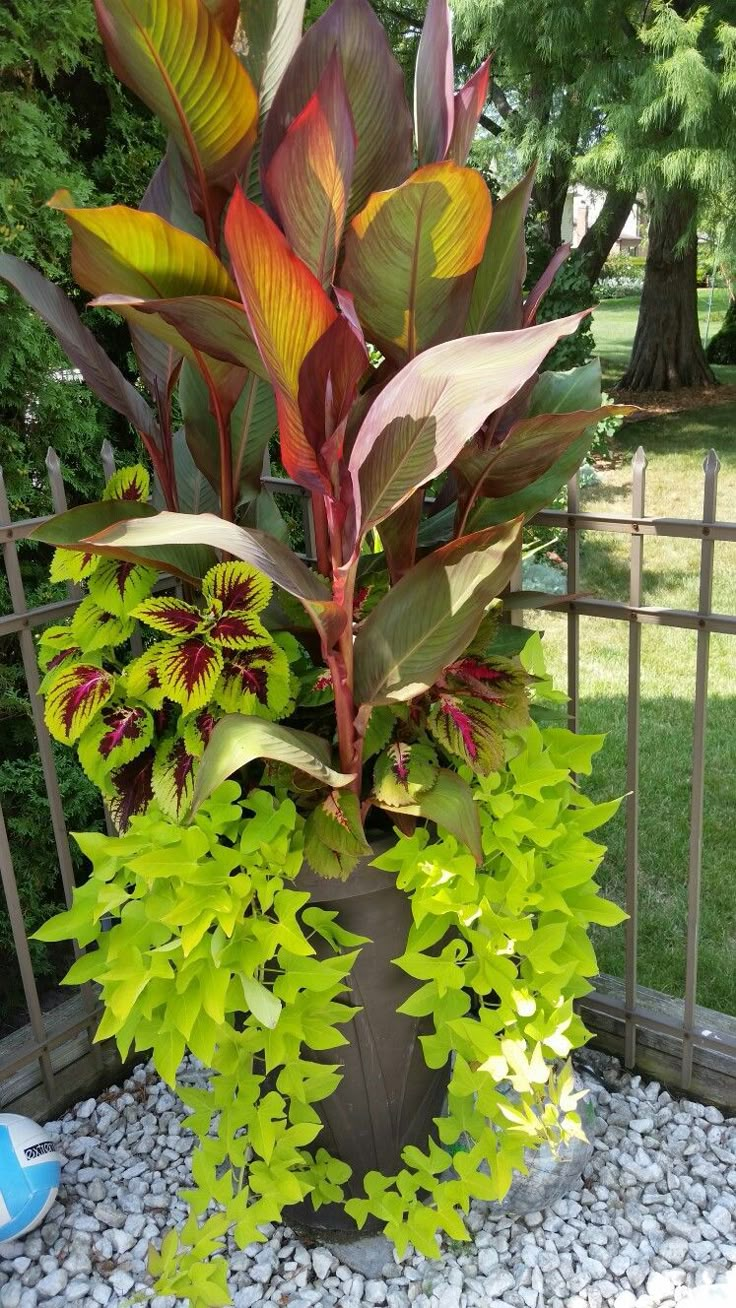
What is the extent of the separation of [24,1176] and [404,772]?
1.00m

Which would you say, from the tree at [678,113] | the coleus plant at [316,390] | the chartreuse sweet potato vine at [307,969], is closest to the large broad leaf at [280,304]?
the coleus plant at [316,390]

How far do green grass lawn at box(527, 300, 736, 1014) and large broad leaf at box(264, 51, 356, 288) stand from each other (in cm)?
67

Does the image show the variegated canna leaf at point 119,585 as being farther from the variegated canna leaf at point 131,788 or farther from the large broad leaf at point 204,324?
the large broad leaf at point 204,324

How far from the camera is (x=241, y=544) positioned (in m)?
1.22

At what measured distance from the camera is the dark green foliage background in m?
2.21

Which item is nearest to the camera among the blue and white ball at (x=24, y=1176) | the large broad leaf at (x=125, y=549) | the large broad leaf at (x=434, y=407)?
the large broad leaf at (x=434, y=407)

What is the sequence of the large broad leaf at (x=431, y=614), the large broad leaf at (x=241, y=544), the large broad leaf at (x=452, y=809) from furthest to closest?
1. the large broad leaf at (x=452, y=809)
2. the large broad leaf at (x=431, y=614)
3. the large broad leaf at (x=241, y=544)

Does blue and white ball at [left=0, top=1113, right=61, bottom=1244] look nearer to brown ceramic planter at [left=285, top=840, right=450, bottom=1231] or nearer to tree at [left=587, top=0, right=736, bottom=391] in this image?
brown ceramic planter at [left=285, top=840, right=450, bottom=1231]

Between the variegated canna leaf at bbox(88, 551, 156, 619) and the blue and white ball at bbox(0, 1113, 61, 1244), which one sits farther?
the blue and white ball at bbox(0, 1113, 61, 1244)

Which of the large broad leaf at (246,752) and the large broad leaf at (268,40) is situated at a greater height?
the large broad leaf at (268,40)

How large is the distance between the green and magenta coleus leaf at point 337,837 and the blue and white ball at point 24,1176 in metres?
0.81

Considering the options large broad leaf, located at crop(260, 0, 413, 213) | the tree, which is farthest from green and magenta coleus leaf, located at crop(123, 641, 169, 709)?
the tree

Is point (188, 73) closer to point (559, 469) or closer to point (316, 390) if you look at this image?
point (316, 390)

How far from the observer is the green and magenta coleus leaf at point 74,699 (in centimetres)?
149
